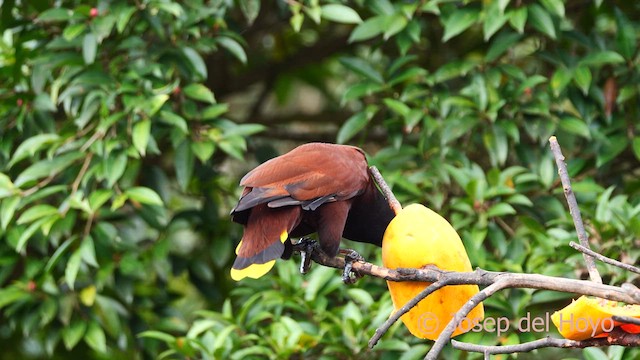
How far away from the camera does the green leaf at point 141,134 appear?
266 cm

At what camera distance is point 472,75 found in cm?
303

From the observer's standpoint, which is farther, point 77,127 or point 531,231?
point 77,127

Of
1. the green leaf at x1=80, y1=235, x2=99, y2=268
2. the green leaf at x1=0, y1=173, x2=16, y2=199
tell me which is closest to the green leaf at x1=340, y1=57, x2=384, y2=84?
the green leaf at x1=80, y1=235, x2=99, y2=268

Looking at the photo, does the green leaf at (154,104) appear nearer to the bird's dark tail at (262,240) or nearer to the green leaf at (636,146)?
the bird's dark tail at (262,240)

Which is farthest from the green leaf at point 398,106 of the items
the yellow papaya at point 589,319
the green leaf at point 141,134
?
the yellow papaya at point 589,319

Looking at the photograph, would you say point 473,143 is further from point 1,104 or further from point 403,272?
point 403,272

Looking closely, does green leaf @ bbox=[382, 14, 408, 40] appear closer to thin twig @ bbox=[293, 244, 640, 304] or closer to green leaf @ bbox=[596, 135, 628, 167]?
green leaf @ bbox=[596, 135, 628, 167]

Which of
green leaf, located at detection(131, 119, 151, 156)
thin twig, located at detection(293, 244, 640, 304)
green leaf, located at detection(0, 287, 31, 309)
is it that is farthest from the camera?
green leaf, located at detection(0, 287, 31, 309)

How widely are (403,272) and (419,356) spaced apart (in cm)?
117

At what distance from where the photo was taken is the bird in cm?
170

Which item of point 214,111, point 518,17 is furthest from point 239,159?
point 518,17

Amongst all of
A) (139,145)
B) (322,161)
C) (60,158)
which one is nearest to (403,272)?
(322,161)

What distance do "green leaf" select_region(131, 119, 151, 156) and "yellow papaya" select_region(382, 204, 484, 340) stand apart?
1.21 meters

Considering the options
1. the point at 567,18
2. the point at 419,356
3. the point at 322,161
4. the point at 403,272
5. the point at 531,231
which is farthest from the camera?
the point at 567,18
